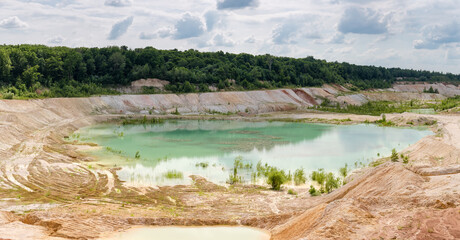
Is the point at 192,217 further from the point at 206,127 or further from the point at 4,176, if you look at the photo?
the point at 206,127

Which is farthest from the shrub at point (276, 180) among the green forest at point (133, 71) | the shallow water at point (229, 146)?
the green forest at point (133, 71)

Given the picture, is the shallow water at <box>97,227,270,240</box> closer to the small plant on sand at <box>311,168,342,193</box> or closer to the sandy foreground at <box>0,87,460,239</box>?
the sandy foreground at <box>0,87,460,239</box>

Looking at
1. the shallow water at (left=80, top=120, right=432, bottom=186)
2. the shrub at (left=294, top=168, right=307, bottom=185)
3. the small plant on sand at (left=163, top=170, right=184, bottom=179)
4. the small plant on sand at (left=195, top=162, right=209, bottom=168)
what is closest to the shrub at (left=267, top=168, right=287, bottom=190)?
the shrub at (left=294, top=168, right=307, bottom=185)

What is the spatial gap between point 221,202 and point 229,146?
1771 cm

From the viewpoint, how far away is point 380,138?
4297cm

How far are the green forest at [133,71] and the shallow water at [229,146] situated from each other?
18.5m

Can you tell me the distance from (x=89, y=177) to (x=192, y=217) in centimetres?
1077

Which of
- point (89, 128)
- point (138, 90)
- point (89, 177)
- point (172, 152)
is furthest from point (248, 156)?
point (138, 90)

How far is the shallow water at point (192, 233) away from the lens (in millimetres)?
14852

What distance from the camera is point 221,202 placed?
20.5 meters

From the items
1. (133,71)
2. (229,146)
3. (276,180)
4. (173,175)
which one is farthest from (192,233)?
(133,71)

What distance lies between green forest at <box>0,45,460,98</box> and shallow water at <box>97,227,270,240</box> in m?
42.2

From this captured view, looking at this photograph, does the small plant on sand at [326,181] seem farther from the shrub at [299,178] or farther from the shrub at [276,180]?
the shrub at [276,180]

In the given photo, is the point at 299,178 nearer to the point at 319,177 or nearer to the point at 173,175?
the point at 319,177
